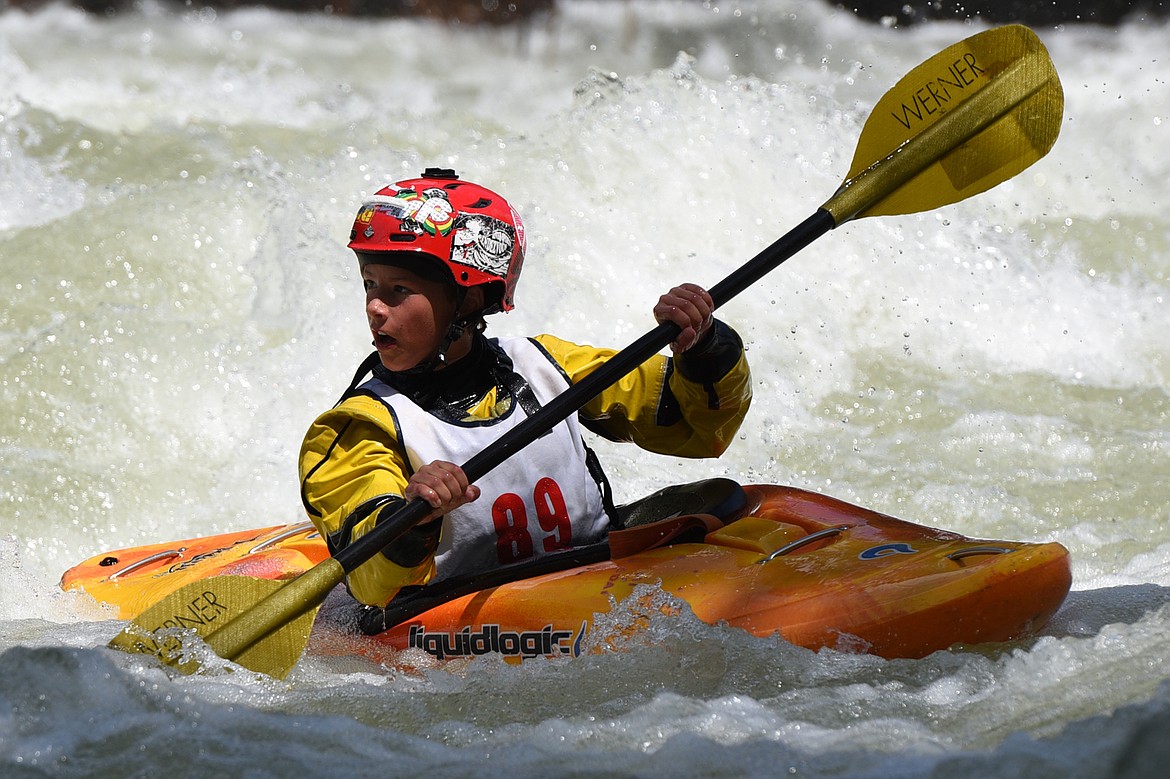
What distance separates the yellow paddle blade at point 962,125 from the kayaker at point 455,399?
1.90 feet

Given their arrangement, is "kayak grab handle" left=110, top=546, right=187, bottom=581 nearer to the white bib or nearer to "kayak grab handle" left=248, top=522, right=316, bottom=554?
"kayak grab handle" left=248, top=522, right=316, bottom=554

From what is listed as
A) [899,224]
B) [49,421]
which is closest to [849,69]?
[899,224]

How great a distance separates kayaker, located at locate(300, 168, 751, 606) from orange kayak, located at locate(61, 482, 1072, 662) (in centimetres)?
12

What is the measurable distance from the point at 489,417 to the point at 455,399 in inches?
3.2

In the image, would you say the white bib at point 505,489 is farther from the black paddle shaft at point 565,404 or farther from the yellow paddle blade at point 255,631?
the yellow paddle blade at point 255,631

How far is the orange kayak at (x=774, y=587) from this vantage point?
7.60 ft

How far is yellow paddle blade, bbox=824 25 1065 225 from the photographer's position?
2.93 meters

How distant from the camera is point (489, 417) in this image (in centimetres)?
270

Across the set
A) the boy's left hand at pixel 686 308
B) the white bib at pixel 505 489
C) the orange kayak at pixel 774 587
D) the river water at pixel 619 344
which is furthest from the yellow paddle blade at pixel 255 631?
the boy's left hand at pixel 686 308

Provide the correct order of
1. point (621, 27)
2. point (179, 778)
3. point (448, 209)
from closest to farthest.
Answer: point (179, 778) → point (448, 209) → point (621, 27)

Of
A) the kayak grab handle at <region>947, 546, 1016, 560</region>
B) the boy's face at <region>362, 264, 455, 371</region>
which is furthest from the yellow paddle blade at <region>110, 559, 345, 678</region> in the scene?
the kayak grab handle at <region>947, 546, 1016, 560</region>

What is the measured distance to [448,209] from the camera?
265cm

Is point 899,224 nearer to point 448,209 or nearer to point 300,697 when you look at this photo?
point 448,209

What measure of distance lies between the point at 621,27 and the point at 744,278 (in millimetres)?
7041
